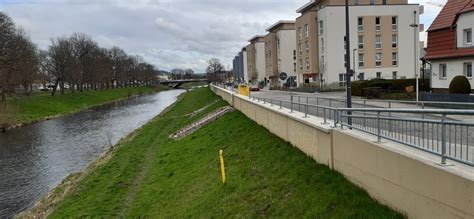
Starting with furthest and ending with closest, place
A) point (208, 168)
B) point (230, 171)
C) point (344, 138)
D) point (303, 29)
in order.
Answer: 1. point (303, 29)
2. point (208, 168)
3. point (230, 171)
4. point (344, 138)

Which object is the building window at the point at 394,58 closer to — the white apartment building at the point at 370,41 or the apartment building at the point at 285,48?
the white apartment building at the point at 370,41

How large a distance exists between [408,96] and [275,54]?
6896 centimetres

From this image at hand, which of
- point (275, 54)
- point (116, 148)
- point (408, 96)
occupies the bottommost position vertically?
point (116, 148)

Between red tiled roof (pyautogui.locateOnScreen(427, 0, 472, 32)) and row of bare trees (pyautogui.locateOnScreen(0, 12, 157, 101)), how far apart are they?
43098 millimetres

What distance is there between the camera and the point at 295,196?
376 inches

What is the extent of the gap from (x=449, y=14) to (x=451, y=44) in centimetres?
262

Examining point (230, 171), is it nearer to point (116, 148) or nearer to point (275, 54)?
point (116, 148)

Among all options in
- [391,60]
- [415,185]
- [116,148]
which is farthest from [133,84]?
[415,185]

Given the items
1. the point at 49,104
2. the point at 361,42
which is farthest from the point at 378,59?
the point at 49,104

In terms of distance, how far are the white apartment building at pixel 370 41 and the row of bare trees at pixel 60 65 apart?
130 ft

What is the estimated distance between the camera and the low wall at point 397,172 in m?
5.67

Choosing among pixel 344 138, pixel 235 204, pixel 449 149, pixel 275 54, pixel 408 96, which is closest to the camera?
pixel 449 149

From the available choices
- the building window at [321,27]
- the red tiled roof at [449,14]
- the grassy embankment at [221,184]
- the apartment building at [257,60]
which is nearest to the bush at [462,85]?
the red tiled roof at [449,14]

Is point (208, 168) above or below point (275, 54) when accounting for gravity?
below
